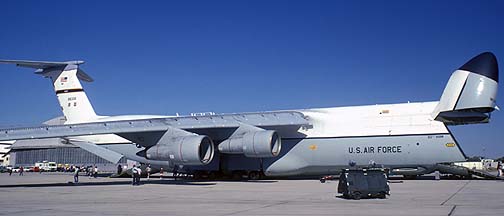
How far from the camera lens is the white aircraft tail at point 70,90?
122 feet

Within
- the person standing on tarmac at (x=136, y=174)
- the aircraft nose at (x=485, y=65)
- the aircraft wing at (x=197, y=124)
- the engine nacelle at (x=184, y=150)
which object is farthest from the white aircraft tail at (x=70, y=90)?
the aircraft nose at (x=485, y=65)

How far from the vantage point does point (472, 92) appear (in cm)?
2531

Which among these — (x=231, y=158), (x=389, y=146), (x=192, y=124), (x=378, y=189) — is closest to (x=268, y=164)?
(x=231, y=158)

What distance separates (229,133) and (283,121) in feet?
10.9

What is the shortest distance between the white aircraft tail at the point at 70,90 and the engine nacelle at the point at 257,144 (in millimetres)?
14676

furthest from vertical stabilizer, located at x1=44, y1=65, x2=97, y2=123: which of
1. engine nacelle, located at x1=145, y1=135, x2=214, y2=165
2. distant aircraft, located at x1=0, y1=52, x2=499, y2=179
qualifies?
engine nacelle, located at x1=145, y1=135, x2=214, y2=165

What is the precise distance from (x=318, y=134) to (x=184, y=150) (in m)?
7.84

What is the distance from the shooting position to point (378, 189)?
1634cm

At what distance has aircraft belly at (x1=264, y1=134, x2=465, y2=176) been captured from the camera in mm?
26375

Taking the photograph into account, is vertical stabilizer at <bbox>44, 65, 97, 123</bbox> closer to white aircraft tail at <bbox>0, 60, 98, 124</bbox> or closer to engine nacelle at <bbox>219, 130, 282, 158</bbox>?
white aircraft tail at <bbox>0, 60, 98, 124</bbox>

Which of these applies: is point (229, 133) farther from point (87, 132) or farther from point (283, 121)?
point (87, 132)

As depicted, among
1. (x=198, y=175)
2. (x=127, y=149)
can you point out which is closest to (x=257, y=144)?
(x=198, y=175)

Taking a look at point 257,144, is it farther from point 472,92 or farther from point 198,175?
point 472,92

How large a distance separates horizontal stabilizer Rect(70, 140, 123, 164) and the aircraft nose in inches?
905
